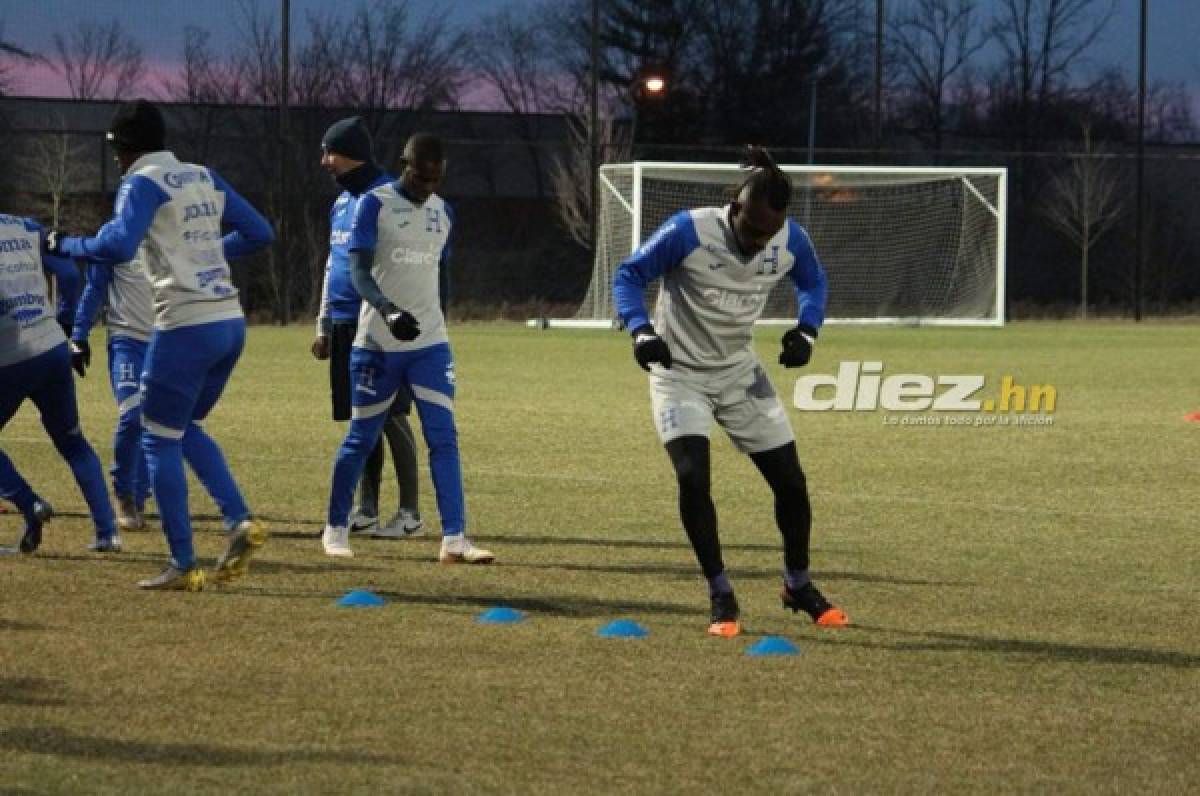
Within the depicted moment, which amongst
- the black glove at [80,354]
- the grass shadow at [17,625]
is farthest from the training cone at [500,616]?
the black glove at [80,354]

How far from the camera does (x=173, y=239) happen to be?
9062 millimetres

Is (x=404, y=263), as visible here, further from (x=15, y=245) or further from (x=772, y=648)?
(x=772, y=648)

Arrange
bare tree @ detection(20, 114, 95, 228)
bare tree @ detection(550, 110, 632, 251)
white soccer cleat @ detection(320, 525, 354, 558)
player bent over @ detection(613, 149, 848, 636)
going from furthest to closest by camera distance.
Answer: bare tree @ detection(550, 110, 632, 251) → bare tree @ detection(20, 114, 95, 228) → white soccer cleat @ detection(320, 525, 354, 558) → player bent over @ detection(613, 149, 848, 636)

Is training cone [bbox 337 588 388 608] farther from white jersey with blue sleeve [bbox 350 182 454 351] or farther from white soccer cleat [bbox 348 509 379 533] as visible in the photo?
white soccer cleat [bbox 348 509 379 533]

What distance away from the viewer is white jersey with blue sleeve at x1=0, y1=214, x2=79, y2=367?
10.2m

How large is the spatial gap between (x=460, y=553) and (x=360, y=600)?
1335 millimetres

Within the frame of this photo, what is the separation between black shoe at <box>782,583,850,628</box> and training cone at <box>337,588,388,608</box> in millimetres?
1709

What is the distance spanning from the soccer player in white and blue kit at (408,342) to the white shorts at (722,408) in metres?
1.88

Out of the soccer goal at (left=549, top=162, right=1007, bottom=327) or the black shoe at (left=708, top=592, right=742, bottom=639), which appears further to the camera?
the soccer goal at (left=549, top=162, right=1007, bottom=327)

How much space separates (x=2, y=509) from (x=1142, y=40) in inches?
1556

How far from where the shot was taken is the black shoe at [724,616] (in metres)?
8.33

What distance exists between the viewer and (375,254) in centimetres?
1036

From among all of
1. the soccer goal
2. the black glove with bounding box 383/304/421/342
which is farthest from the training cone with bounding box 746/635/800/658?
the soccer goal

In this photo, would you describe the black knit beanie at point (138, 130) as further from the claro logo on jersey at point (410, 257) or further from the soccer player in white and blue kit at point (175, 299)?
the claro logo on jersey at point (410, 257)
